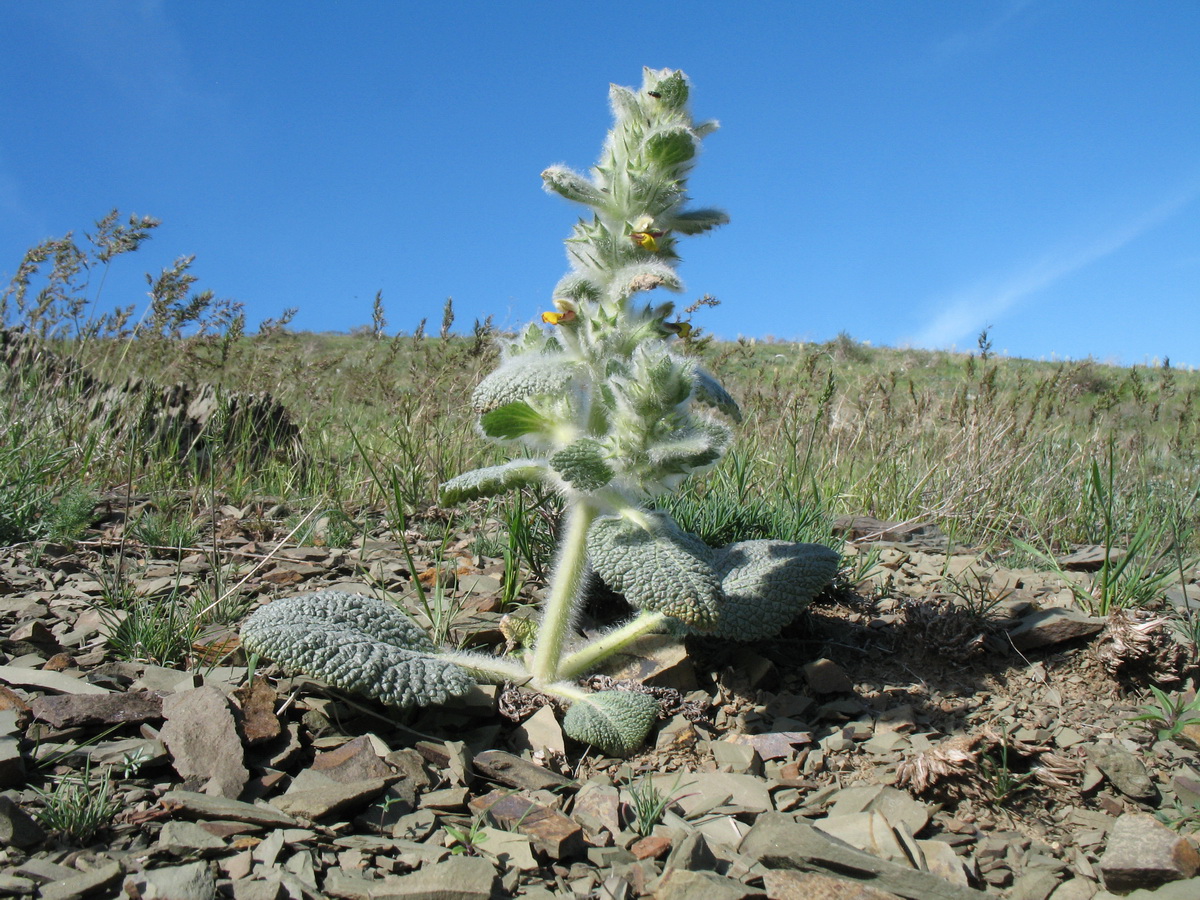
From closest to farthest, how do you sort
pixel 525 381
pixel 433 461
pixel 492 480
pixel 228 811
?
1. pixel 228 811
2. pixel 525 381
3. pixel 492 480
4. pixel 433 461

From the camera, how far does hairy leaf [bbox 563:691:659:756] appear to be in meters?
1.93

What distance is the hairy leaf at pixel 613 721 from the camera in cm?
193

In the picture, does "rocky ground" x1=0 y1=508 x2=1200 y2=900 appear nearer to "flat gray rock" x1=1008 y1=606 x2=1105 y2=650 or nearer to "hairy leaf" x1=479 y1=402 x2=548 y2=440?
"flat gray rock" x1=1008 y1=606 x2=1105 y2=650

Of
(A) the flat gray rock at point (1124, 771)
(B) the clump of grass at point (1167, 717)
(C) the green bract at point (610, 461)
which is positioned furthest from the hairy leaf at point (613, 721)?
(B) the clump of grass at point (1167, 717)

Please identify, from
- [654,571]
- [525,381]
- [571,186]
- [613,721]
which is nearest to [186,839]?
[613,721]

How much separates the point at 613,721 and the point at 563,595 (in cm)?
35

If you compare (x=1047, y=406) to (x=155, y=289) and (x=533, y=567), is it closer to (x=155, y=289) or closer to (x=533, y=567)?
(x=533, y=567)

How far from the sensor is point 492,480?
2111mm

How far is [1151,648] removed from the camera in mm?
2275

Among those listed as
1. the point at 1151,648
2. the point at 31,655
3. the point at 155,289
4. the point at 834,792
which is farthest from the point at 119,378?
the point at 1151,648

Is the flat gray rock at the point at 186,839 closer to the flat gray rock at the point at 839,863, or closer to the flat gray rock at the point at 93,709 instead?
the flat gray rock at the point at 93,709

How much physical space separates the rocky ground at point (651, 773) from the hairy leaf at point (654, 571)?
1.31ft

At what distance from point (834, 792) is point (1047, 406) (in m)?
4.19

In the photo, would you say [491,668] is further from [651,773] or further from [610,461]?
[610,461]
